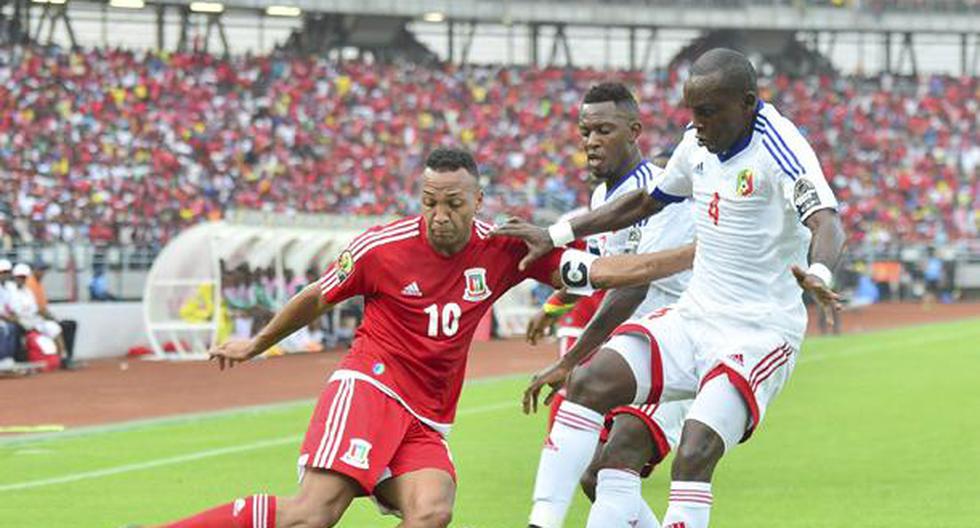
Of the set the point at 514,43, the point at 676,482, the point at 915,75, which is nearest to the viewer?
the point at 676,482

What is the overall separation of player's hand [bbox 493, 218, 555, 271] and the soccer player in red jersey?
0.05 meters

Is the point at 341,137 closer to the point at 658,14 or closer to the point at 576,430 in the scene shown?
the point at 658,14

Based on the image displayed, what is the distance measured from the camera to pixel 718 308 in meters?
7.81

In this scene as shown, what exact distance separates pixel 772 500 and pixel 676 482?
15.5 ft

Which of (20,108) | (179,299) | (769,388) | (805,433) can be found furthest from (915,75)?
(769,388)

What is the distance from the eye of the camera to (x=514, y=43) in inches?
2394

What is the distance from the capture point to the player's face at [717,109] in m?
7.60

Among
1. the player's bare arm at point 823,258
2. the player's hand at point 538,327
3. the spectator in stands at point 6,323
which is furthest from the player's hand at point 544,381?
the spectator in stands at point 6,323

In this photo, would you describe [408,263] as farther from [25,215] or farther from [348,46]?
[348,46]

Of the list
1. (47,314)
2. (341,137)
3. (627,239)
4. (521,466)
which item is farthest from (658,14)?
(627,239)

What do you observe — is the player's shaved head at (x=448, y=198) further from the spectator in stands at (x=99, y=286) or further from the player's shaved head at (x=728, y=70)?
the spectator in stands at (x=99, y=286)

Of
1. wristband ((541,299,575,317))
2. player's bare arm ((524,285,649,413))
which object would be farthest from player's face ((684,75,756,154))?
wristband ((541,299,575,317))

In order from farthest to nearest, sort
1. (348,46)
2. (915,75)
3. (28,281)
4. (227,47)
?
(915,75) < (348,46) < (227,47) < (28,281)

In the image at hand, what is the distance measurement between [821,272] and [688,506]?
1147 mm
